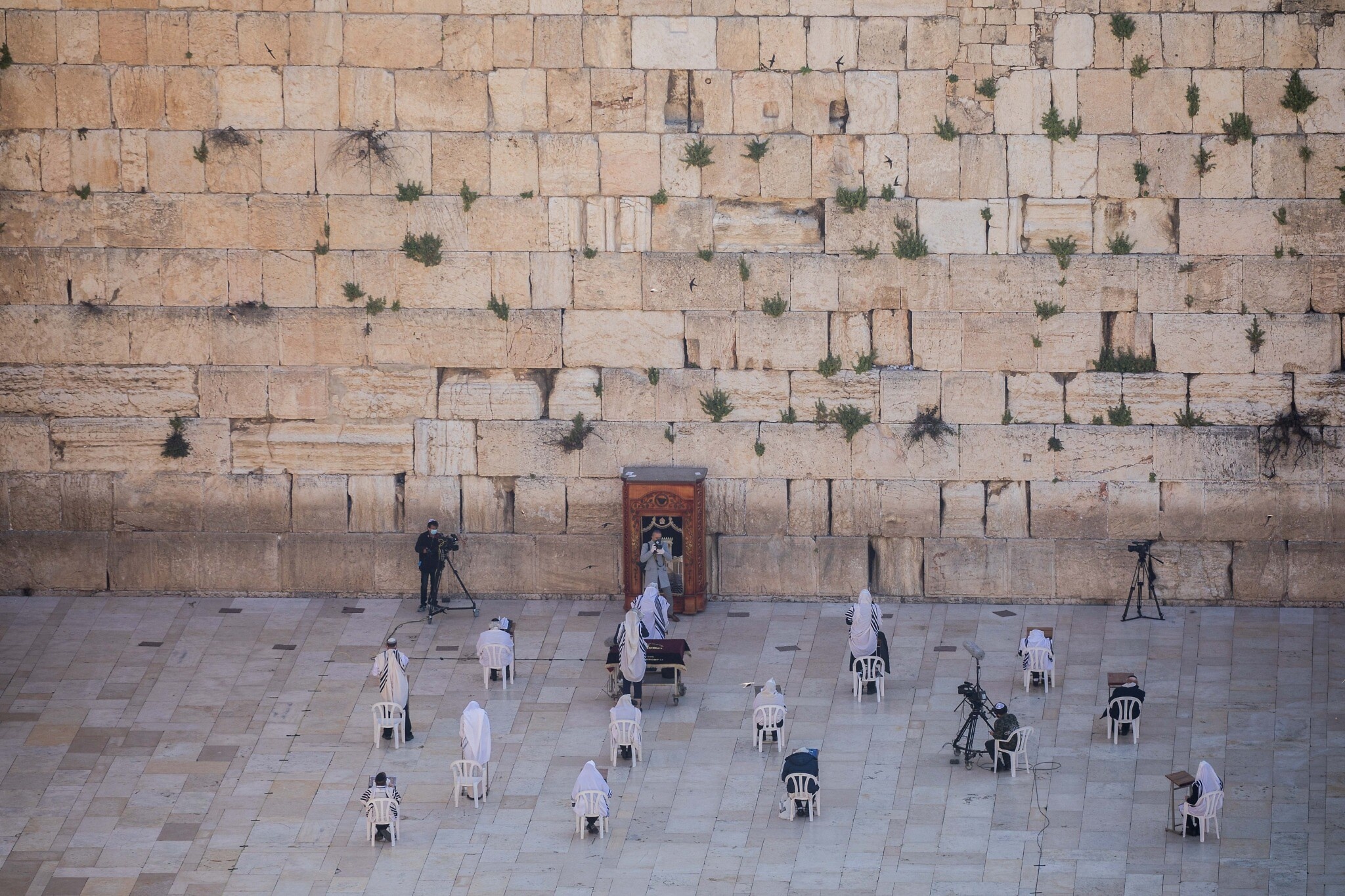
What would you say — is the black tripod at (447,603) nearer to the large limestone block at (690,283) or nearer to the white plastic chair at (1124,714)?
the large limestone block at (690,283)

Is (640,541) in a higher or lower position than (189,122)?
lower

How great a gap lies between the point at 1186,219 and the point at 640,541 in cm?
753

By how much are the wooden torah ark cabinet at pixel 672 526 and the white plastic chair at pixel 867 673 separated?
9.71 feet

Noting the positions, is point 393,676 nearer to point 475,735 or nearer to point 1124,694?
point 475,735

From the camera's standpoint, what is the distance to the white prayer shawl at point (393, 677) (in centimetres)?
2223

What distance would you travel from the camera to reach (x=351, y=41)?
84.0 feet

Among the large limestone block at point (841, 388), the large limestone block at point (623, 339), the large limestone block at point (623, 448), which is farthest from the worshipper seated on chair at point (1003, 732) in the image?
the large limestone block at point (623, 339)

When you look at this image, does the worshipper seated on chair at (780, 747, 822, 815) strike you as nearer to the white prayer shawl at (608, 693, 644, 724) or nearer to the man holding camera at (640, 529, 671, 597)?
the white prayer shawl at (608, 693, 644, 724)

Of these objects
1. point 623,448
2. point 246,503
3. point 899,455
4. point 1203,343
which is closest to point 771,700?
point 899,455

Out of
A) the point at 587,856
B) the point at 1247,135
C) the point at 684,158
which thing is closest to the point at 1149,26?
the point at 1247,135

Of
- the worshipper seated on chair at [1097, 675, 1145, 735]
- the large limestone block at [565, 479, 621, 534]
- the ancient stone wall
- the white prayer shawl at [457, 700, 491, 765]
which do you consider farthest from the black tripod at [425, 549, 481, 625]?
the worshipper seated on chair at [1097, 675, 1145, 735]

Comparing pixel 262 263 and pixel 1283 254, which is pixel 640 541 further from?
pixel 1283 254

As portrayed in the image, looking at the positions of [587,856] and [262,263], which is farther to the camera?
[262,263]

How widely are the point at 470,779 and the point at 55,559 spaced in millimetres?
8271
